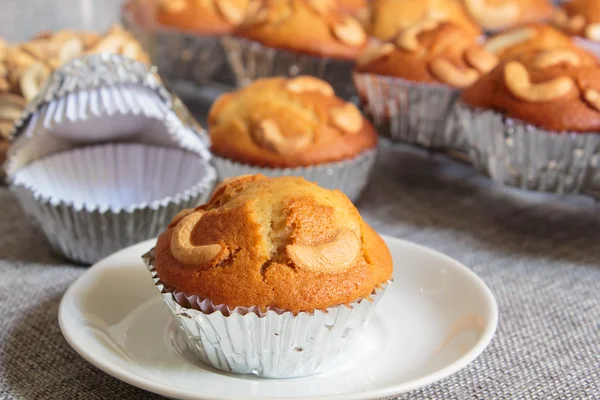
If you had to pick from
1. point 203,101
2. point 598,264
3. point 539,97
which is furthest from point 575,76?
point 203,101

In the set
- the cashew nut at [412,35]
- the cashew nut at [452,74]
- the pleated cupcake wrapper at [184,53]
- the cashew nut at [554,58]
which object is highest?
the cashew nut at [554,58]

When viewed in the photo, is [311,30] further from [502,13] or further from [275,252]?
[275,252]

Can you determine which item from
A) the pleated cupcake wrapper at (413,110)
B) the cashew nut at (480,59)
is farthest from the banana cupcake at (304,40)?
the cashew nut at (480,59)

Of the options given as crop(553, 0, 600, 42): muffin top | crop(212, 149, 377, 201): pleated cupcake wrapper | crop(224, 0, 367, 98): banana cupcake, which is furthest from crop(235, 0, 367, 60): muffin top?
crop(553, 0, 600, 42): muffin top

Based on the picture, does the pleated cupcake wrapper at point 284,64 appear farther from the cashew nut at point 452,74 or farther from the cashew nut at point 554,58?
the cashew nut at point 554,58

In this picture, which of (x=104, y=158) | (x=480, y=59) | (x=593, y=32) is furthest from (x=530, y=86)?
(x=104, y=158)

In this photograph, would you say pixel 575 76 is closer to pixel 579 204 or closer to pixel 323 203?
pixel 579 204

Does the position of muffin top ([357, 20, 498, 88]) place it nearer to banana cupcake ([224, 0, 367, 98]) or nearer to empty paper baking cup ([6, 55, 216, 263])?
banana cupcake ([224, 0, 367, 98])
